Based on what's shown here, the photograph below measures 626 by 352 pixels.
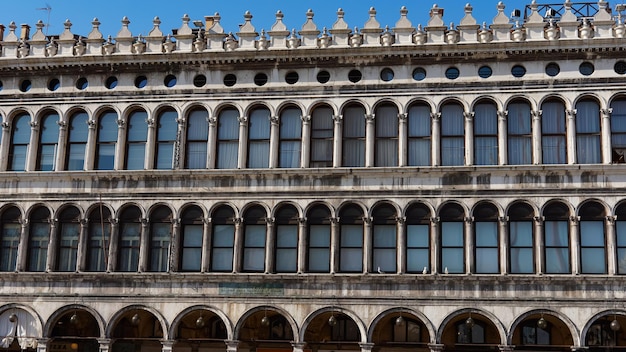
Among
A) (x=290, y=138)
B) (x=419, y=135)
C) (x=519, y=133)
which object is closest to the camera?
(x=519, y=133)

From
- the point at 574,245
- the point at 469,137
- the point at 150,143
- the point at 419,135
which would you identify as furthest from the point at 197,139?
the point at 574,245

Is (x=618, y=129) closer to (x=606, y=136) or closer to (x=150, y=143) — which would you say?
(x=606, y=136)

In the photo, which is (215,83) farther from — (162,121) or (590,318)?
(590,318)

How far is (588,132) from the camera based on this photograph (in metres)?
30.7

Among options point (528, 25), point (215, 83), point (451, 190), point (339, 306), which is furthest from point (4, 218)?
point (528, 25)

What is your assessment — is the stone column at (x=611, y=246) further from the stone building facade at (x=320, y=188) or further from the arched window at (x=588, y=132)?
the arched window at (x=588, y=132)

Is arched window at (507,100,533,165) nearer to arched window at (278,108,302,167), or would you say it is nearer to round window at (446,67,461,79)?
round window at (446,67,461,79)

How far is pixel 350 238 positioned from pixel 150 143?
26.1 feet

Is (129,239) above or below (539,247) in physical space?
above

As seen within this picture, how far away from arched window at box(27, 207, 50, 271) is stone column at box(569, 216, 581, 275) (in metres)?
18.0

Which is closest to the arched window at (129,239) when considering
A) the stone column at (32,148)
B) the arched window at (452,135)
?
the stone column at (32,148)

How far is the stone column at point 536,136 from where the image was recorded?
30.4 meters

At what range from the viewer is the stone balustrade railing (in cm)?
3116

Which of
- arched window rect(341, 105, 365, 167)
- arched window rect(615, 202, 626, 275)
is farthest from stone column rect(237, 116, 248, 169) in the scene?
arched window rect(615, 202, 626, 275)
